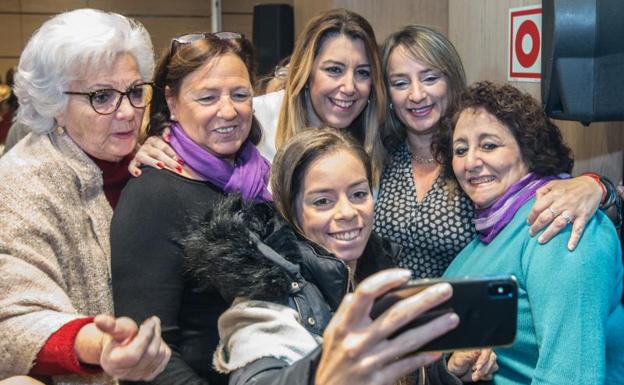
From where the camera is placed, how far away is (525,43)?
111 inches

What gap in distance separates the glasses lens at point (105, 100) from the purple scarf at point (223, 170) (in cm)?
19

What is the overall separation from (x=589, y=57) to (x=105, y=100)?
117cm

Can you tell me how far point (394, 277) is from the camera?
0.99 meters

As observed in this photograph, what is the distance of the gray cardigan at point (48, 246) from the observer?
4.91ft

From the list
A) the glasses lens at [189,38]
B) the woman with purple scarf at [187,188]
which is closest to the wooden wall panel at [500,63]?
the woman with purple scarf at [187,188]

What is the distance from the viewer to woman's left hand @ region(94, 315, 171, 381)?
1.16 meters

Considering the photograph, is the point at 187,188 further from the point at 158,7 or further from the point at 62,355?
the point at 158,7

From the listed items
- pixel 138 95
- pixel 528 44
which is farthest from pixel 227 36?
pixel 528 44

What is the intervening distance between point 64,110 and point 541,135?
1.23 metres

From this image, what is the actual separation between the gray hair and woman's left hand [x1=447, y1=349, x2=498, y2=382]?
43.5 inches

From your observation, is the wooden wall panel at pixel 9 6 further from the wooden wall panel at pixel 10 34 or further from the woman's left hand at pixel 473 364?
the woman's left hand at pixel 473 364

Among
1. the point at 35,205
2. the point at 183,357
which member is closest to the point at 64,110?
the point at 35,205

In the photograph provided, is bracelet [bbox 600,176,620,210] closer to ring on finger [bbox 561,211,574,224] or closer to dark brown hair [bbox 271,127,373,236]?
ring on finger [bbox 561,211,574,224]

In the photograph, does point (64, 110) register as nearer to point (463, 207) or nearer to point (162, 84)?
point (162, 84)
